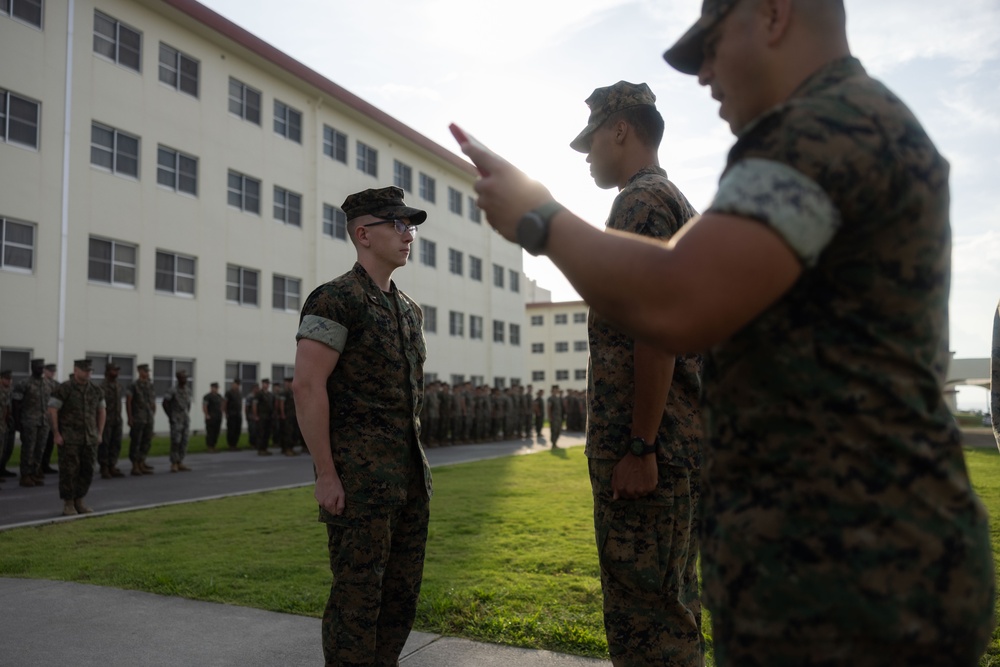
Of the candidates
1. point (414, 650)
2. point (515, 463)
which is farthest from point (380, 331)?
point (515, 463)

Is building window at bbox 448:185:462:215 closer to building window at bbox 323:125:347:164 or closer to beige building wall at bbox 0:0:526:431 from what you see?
beige building wall at bbox 0:0:526:431

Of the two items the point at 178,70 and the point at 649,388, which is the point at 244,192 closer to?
the point at 178,70

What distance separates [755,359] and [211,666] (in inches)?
141

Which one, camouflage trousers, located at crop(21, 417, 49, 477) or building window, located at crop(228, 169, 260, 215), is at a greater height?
building window, located at crop(228, 169, 260, 215)

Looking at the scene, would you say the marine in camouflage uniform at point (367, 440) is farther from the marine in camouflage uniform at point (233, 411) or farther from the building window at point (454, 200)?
the building window at point (454, 200)

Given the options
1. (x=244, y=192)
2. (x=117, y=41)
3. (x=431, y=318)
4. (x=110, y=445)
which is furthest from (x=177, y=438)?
(x=431, y=318)

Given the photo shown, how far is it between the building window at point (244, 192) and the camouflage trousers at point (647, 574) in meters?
27.3

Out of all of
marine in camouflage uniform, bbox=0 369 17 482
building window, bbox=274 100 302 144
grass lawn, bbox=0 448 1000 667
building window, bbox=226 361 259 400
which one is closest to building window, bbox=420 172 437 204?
building window, bbox=274 100 302 144

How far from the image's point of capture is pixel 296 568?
625 cm

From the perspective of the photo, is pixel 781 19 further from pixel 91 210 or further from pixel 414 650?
pixel 91 210

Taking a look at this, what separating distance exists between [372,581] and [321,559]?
357cm

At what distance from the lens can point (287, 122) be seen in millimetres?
30641

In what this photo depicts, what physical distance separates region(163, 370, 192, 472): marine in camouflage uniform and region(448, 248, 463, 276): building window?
24768 mm

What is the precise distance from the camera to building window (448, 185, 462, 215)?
1663 inches
